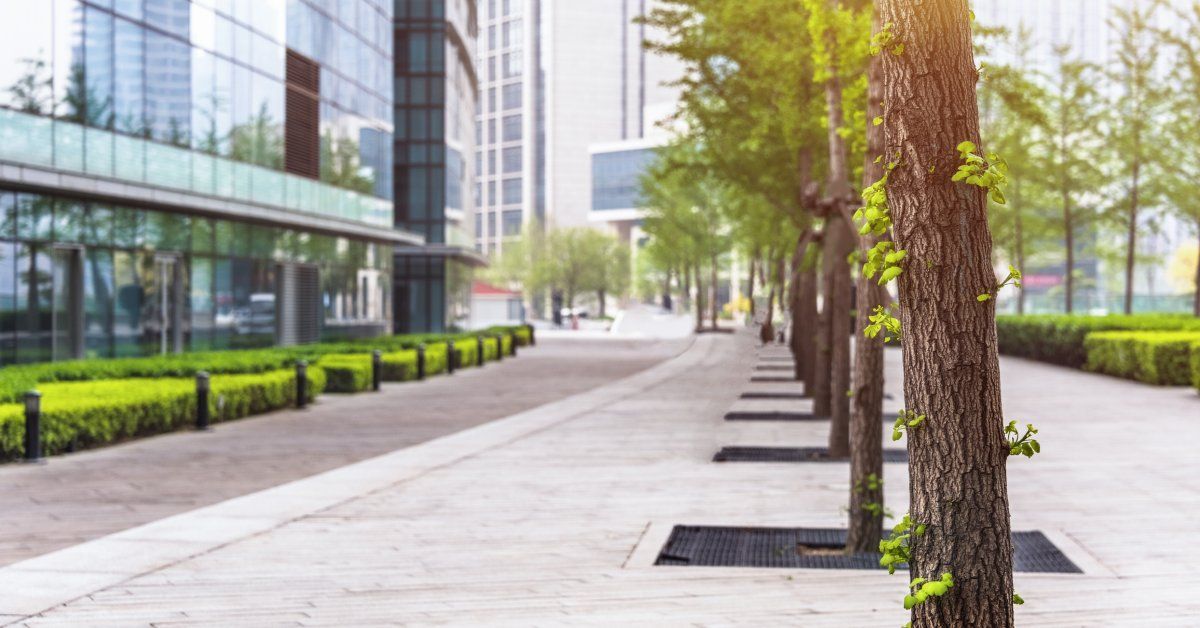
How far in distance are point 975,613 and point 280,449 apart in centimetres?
1345

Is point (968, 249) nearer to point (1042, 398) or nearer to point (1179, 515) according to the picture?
point (1179, 515)

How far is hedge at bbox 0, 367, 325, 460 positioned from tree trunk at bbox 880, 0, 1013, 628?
12.7 meters

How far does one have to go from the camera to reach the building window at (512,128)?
178 m

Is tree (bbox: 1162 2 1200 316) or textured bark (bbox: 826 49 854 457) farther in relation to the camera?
tree (bbox: 1162 2 1200 316)

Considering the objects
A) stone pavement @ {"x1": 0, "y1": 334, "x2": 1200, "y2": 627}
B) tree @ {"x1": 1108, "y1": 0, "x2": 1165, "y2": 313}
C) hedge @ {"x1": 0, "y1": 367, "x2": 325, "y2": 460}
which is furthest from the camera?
tree @ {"x1": 1108, "y1": 0, "x2": 1165, "y2": 313}

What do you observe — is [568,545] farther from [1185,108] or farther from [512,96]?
[512,96]

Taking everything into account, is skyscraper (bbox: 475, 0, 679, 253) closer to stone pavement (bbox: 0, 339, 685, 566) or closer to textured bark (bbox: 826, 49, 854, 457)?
stone pavement (bbox: 0, 339, 685, 566)

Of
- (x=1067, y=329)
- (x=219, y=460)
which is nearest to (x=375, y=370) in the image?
(x=219, y=460)

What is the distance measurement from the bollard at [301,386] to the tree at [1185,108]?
69.4ft

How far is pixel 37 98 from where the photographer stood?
79.4 feet

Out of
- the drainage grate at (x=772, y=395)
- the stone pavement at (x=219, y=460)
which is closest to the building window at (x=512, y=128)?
the stone pavement at (x=219, y=460)

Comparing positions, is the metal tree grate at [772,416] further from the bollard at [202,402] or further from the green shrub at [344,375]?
the green shrub at [344,375]

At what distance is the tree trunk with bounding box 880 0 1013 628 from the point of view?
13.3ft

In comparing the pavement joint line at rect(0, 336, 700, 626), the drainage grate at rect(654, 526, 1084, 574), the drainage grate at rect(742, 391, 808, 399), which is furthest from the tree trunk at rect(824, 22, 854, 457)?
the drainage grate at rect(742, 391, 808, 399)
